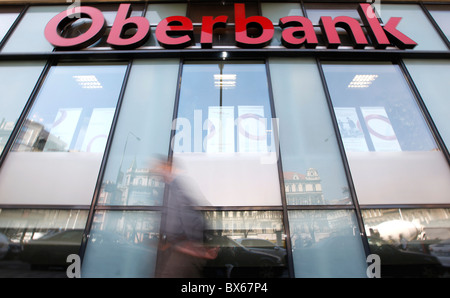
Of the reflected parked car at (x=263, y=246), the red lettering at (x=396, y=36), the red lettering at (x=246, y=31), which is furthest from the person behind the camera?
the red lettering at (x=246, y=31)

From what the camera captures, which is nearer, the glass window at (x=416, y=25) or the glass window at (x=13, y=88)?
the glass window at (x=13, y=88)

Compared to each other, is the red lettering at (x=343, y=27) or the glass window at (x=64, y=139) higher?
the red lettering at (x=343, y=27)

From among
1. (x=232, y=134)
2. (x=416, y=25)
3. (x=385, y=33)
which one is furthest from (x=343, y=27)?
(x=232, y=134)

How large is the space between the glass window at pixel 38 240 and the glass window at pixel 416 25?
8761 millimetres

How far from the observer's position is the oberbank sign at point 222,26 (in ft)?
17.3

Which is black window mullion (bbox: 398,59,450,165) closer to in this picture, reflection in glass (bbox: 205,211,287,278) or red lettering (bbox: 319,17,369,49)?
red lettering (bbox: 319,17,369,49)

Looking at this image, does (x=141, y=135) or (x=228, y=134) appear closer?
(x=141, y=135)

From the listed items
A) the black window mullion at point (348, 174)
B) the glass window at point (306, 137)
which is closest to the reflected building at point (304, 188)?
the glass window at point (306, 137)

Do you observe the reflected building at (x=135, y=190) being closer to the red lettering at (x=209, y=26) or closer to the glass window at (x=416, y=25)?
the red lettering at (x=209, y=26)

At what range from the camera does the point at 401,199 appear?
12.1 feet

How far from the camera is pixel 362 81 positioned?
16.4ft

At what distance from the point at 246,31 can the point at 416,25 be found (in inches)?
189

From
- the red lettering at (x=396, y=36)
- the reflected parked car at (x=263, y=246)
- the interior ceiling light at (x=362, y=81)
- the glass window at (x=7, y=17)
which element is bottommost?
the reflected parked car at (x=263, y=246)

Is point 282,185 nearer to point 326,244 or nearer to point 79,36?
point 326,244
